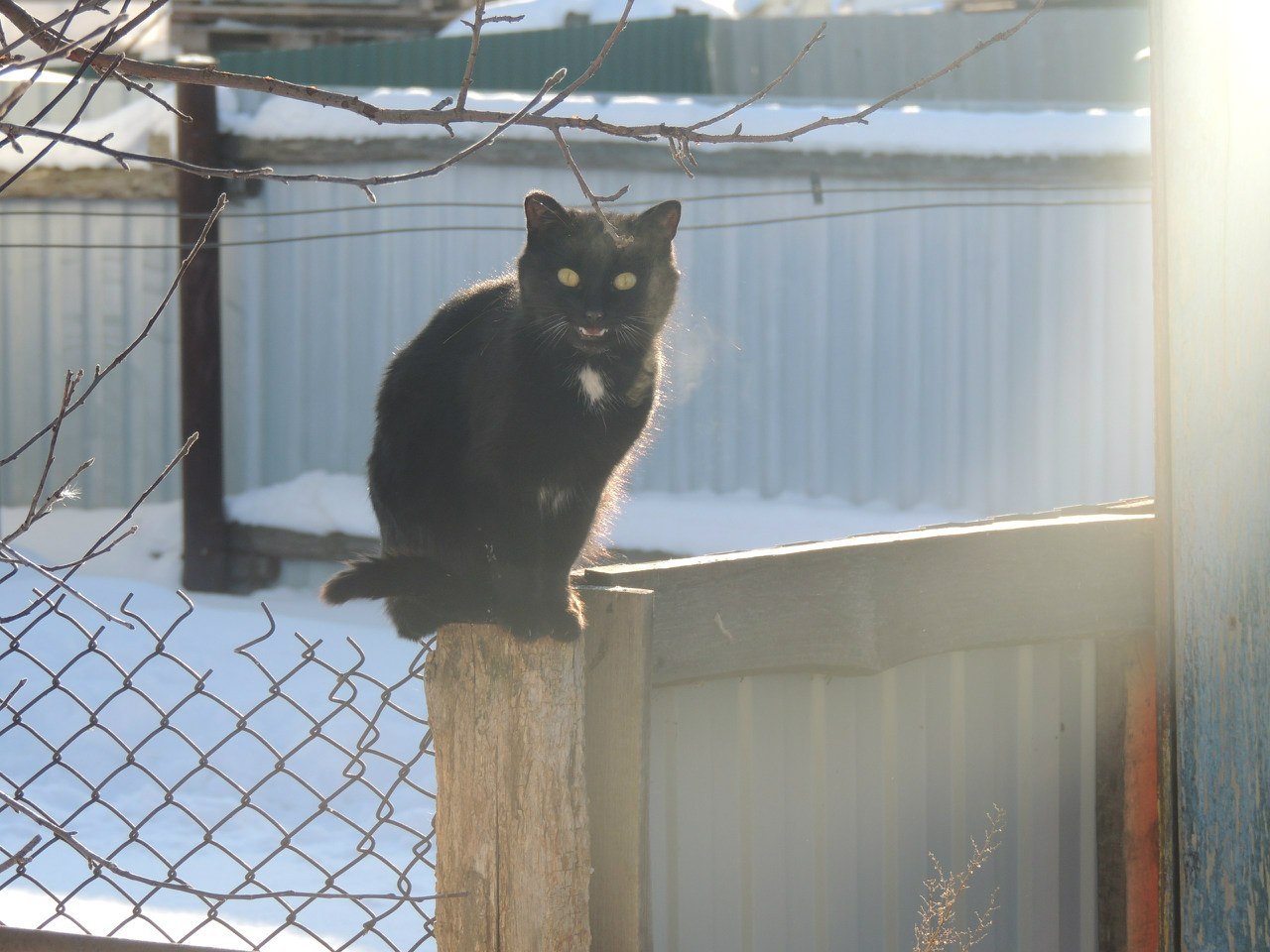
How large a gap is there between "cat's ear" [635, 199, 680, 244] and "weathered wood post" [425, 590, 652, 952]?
3.94ft

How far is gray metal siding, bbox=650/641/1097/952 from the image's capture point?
1.57m

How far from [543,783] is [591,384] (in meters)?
0.93

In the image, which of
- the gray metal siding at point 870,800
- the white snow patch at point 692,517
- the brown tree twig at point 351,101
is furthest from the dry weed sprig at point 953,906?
the white snow patch at point 692,517

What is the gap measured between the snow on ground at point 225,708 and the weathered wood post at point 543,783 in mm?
899

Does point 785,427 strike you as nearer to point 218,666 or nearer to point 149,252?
point 218,666

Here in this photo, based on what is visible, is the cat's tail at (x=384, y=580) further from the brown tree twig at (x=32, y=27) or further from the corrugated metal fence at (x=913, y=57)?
the corrugated metal fence at (x=913, y=57)

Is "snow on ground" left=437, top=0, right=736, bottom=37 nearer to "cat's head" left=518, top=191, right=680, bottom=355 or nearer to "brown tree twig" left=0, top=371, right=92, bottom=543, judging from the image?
"cat's head" left=518, top=191, right=680, bottom=355

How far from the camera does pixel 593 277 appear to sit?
233cm

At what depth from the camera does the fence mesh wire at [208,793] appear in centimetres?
347

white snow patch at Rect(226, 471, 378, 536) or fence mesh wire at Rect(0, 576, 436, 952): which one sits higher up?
white snow patch at Rect(226, 471, 378, 536)

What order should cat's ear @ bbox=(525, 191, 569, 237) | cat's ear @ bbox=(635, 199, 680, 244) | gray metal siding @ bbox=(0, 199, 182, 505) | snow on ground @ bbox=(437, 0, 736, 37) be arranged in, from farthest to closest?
snow on ground @ bbox=(437, 0, 736, 37)
gray metal siding @ bbox=(0, 199, 182, 505)
cat's ear @ bbox=(635, 199, 680, 244)
cat's ear @ bbox=(525, 191, 569, 237)

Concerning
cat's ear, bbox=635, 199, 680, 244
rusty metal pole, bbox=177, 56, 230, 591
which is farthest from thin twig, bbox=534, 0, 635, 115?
rusty metal pole, bbox=177, 56, 230, 591

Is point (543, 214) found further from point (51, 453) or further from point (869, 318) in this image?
point (869, 318)

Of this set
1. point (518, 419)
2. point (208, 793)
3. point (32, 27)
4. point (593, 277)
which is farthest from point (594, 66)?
point (208, 793)
